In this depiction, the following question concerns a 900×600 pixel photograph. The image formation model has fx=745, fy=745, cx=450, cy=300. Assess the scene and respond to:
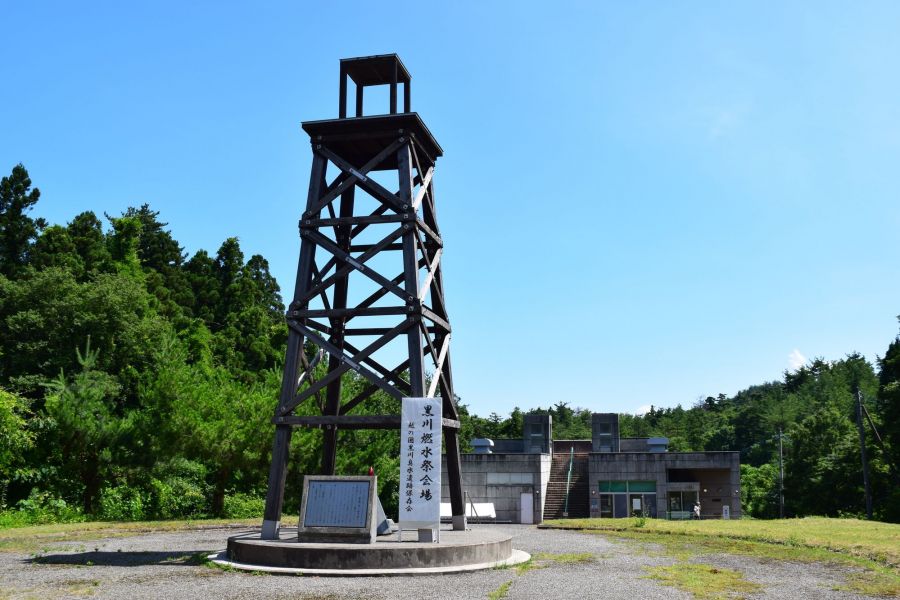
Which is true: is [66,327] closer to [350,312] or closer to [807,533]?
[350,312]

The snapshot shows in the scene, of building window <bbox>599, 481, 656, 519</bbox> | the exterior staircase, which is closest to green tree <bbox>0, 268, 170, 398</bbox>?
the exterior staircase

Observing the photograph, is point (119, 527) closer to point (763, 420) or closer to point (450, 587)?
point (450, 587)

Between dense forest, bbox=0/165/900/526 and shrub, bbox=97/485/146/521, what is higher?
dense forest, bbox=0/165/900/526

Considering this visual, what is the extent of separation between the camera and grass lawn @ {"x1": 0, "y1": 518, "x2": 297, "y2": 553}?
1680 cm

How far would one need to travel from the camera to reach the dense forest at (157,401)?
27109 mm

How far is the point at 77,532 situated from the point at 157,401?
7.38m

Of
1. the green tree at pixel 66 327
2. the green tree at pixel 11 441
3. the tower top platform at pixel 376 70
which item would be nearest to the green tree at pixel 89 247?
the green tree at pixel 66 327

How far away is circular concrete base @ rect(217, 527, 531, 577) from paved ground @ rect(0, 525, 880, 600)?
0.40m

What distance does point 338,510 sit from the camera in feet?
43.0

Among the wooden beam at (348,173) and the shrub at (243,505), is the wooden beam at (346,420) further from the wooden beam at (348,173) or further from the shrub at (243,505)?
the shrub at (243,505)

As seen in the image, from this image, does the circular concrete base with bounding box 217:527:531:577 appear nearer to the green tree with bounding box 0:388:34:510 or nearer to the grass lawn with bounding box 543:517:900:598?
the grass lawn with bounding box 543:517:900:598

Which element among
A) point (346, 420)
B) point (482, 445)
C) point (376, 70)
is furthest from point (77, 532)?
point (482, 445)

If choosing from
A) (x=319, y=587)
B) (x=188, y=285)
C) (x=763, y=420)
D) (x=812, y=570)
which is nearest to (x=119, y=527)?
(x=319, y=587)

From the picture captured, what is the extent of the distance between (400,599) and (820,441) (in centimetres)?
5229
